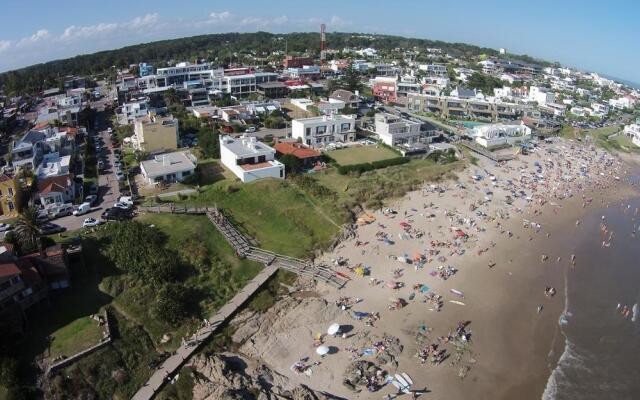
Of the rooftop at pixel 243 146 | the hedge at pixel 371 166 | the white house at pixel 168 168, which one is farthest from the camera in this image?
the hedge at pixel 371 166

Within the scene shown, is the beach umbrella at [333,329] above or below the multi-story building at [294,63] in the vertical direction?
below

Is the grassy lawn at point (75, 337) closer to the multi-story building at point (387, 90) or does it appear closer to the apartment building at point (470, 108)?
the apartment building at point (470, 108)

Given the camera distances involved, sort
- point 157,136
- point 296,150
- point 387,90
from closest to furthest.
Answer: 1. point 296,150
2. point 157,136
3. point 387,90

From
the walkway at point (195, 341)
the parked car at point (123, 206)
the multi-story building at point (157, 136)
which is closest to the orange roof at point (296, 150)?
the multi-story building at point (157, 136)

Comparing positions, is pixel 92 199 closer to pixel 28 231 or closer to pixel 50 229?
pixel 50 229

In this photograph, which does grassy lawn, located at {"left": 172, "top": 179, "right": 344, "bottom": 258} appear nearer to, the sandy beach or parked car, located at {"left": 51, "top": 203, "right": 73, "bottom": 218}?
the sandy beach

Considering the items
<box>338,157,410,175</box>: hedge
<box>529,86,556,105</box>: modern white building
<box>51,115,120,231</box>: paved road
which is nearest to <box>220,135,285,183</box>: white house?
<box>338,157,410,175</box>: hedge

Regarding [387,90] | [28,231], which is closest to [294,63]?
[387,90]
